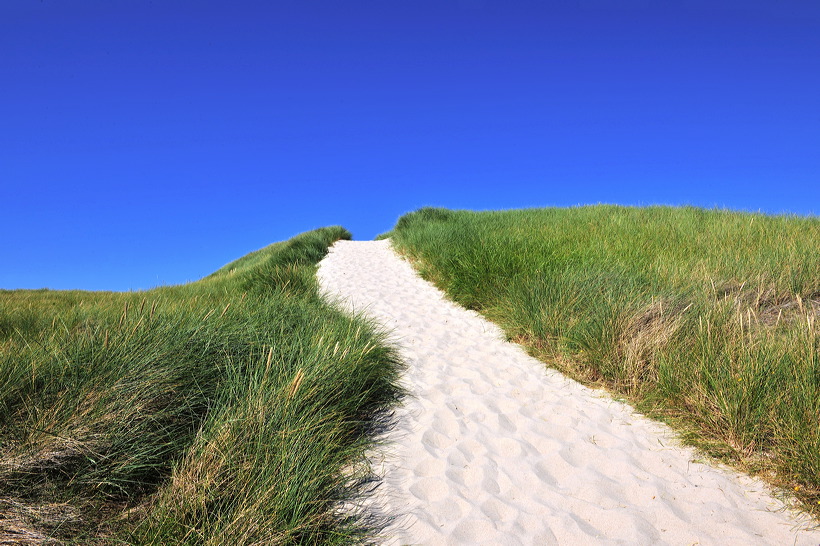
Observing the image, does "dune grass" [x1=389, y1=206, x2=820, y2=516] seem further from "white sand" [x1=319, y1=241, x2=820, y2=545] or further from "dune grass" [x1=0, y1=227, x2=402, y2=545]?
"dune grass" [x1=0, y1=227, x2=402, y2=545]

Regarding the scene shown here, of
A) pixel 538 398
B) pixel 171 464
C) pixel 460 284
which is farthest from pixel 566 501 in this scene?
pixel 460 284

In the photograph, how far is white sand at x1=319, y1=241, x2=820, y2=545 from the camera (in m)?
2.16

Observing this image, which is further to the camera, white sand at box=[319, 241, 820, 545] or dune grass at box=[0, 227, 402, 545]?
white sand at box=[319, 241, 820, 545]

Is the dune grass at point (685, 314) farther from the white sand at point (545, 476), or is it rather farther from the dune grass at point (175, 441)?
the dune grass at point (175, 441)

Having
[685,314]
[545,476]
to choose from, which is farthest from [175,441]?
[685,314]

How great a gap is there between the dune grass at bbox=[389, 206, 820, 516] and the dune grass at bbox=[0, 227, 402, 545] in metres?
2.31

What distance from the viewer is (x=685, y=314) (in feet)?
13.7

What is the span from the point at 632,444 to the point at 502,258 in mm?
4157

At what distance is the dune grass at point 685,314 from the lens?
8.94 ft

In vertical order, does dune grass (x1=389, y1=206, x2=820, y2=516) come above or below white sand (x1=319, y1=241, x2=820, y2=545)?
above

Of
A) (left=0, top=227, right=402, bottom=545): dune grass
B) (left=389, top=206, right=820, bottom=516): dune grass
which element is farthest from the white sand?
(left=0, top=227, right=402, bottom=545): dune grass

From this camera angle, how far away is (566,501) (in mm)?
2389

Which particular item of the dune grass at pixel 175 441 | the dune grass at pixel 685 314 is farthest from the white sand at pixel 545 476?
the dune grass at pixel 175 441

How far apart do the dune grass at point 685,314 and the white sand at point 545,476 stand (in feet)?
0.80
